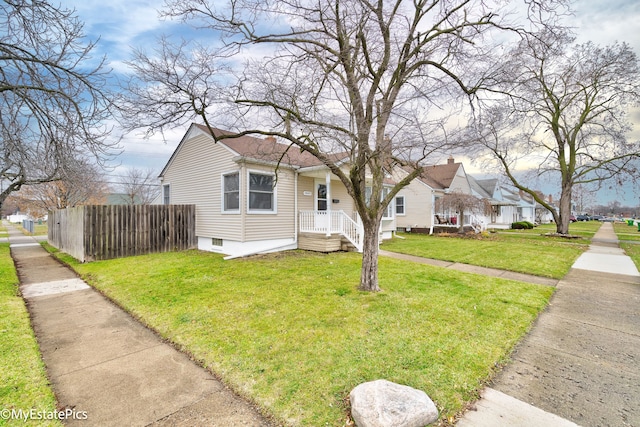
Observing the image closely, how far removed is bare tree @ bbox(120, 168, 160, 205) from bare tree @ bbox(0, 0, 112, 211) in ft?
94.7

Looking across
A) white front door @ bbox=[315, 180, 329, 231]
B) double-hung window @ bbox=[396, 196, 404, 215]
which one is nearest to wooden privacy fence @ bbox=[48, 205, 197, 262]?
white front door @ bbox=[315, 180, 329, 231]

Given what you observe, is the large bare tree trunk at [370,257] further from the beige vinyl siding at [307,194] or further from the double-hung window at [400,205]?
the double-hung window at [400,205]

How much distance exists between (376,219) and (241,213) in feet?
18.4

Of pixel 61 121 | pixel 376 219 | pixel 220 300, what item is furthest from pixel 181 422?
pixel 61 121

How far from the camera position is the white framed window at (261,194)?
1013cm

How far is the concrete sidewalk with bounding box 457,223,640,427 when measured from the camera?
2.41 metres

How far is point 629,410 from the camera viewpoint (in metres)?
2.49

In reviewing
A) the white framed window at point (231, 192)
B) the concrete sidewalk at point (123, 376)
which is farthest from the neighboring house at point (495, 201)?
the concrete sidewalk at point (123, 376)

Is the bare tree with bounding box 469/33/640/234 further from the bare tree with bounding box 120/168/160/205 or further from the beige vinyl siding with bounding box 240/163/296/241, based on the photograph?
the bare tree with bounding box 120/168/160/205

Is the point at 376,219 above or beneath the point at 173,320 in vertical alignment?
above

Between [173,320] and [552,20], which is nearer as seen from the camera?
[173,320]

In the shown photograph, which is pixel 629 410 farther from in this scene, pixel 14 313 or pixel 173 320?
pixel 14 313

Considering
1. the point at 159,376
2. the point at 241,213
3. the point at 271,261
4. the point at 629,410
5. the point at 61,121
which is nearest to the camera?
the point at 629,410

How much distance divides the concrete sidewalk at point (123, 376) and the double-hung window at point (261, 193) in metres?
5.70
